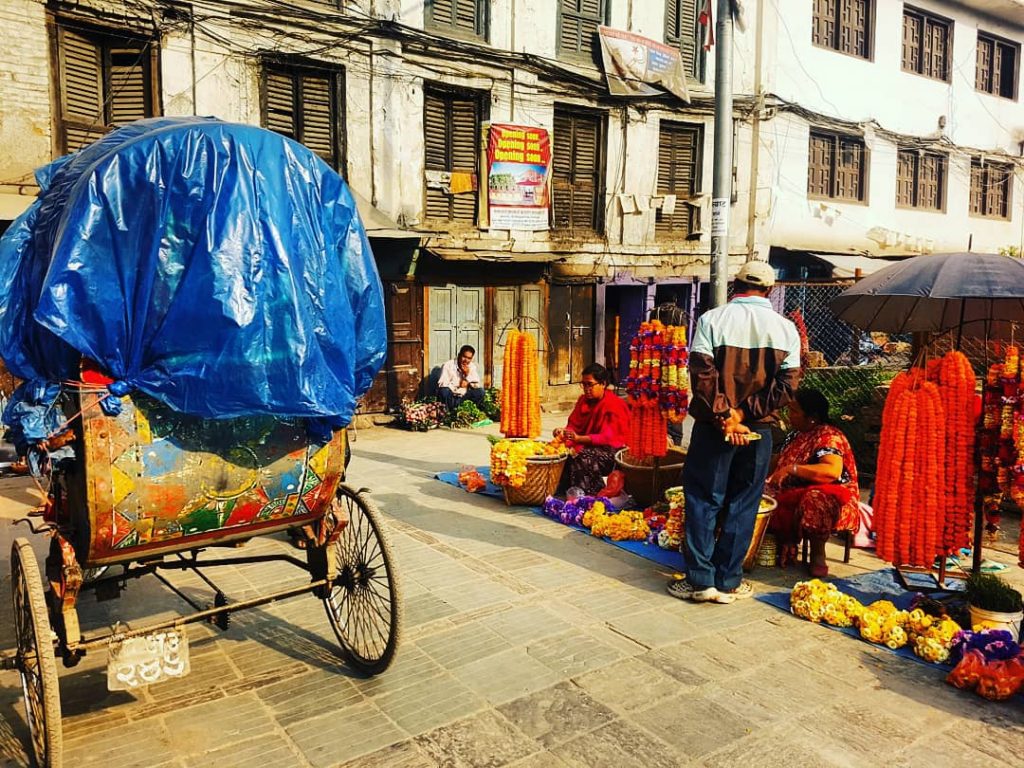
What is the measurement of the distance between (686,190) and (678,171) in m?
0.44

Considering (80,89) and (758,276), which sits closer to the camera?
(758,276)

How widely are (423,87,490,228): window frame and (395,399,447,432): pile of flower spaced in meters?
3.23

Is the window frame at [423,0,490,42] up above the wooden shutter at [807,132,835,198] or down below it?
above

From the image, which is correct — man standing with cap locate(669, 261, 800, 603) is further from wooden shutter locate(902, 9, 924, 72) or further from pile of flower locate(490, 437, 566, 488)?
wooden shutter locate(902, 9, 924, 72)

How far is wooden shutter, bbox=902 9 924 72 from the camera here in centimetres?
1961

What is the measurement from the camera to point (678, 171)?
55.7 feet

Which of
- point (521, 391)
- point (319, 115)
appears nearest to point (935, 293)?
point (521, 391)

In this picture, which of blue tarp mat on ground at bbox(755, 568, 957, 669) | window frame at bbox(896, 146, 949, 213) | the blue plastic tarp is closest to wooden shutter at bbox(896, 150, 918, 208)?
window frame at bbox(896, 146, 949, 213)

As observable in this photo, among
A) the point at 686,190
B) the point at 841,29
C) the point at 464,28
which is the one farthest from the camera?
the point at 841,29

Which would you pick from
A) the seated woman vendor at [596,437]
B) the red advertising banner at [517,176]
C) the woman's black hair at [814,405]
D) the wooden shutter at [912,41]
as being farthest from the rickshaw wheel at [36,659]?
the wooden shutter at [912,41]

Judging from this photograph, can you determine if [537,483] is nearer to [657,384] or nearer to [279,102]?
[657,384]

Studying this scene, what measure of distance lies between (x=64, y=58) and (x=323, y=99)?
12.1ft

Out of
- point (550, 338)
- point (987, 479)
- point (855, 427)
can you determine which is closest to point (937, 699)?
point (987, 479)

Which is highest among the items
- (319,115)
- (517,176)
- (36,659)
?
(319,115)
